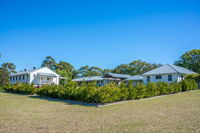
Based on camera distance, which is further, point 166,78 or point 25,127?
point 166,78

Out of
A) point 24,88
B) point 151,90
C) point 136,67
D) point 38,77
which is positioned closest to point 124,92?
point 151,90

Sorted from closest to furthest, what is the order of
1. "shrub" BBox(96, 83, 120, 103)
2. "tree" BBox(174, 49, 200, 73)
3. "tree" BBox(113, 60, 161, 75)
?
"shrub" BBox(96, 83, 120, 103)
"tree" BBox(174, 49, 200, 73)
"tree" BBox(113, 60, 161, 75)

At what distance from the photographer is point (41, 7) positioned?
15.7 m

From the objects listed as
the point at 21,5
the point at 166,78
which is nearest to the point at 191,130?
the point at 21,5

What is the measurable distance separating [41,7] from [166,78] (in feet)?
82.2

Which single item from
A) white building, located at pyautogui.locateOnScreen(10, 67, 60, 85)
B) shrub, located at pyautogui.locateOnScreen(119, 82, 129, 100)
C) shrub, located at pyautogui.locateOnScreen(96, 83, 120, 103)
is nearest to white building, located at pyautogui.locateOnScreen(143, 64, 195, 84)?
shrub, located at pyautogui.locateOnScreen(119, 82, 129, 100)

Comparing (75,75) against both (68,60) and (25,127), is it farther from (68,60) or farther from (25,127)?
(25,127)

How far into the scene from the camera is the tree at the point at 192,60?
4484cm

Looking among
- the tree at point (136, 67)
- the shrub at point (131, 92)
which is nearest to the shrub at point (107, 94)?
the shrub at point (131, 92)

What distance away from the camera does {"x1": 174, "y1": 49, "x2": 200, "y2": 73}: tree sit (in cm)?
4484

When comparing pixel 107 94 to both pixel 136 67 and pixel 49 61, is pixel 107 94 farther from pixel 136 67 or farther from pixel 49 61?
pixel 49 61

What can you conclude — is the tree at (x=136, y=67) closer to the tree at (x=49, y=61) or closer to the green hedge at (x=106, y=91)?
the tree at (x=49, y=61)

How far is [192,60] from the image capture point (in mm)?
46094

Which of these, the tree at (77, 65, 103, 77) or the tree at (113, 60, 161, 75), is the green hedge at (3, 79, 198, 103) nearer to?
the tree at (113, 60, 161, 75)
